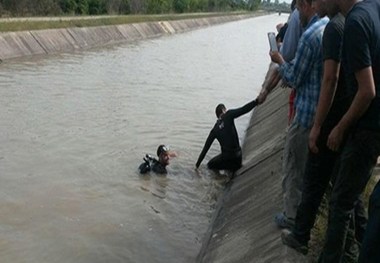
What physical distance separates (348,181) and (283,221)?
1.54 meters

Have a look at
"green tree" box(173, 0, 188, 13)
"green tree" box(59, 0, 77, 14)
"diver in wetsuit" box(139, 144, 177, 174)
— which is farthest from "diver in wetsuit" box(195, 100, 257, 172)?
"green tree" box(173, 0, 188, 13)

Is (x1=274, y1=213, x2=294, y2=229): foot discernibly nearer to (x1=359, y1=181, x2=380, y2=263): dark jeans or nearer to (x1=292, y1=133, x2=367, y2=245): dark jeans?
(x1=292, y1=133, x2=367, y2=245): dark jeans

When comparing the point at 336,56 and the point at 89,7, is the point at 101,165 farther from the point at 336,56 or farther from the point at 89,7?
the point at 89,7

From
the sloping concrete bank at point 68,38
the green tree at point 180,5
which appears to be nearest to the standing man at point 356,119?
the sloping concrete bank at point 68,38

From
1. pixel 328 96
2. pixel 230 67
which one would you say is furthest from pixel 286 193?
pixel 230 67

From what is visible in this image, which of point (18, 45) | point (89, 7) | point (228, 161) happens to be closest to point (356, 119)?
point (228, 161)

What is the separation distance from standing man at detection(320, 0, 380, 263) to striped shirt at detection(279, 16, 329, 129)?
68cm

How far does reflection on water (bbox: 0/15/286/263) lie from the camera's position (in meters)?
6.36

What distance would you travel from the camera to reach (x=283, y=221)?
4957 millimetres

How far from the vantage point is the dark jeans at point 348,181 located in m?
3.44

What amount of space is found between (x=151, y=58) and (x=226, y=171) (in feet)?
64.6

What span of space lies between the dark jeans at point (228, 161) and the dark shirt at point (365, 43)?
223 inches

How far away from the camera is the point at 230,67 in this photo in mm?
27531

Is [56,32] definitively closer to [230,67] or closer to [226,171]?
[230,67]
